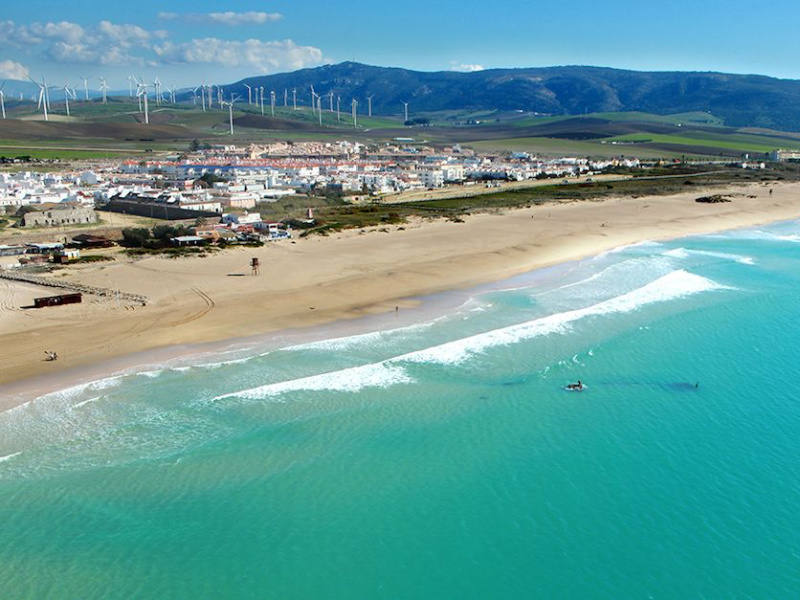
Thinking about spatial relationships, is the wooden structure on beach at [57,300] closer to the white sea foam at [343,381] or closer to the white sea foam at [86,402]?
Answer: the white sea foam at [86,402]

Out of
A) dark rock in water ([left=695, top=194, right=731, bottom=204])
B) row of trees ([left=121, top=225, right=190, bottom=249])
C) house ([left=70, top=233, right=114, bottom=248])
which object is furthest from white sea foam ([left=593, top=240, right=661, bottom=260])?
house ([left=70, top=233, right=114, bottom=248])

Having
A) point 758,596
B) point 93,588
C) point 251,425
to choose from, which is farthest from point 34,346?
point 758,596

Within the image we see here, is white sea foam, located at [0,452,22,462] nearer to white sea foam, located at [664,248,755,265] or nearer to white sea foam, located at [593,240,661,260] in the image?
white sea foam, located at [593,240,661,260]

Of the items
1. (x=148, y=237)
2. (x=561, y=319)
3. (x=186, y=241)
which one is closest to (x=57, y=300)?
(x=186, y=241)

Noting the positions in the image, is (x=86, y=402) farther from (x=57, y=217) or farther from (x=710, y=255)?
(x=710, y=255)

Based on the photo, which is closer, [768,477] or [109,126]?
[768,477]

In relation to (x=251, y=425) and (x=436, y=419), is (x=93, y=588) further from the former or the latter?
(x=436, y=419)
